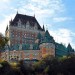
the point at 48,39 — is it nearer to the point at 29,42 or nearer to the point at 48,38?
the point at 48,38

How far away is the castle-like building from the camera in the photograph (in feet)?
309

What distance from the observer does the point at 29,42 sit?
105 metres

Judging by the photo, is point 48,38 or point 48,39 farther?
point 48,38

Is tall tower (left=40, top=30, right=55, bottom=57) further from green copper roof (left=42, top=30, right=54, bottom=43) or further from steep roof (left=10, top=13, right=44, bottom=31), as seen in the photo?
steep roof (left=10, top=13, right=44, bottom=31)

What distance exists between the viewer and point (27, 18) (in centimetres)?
10488

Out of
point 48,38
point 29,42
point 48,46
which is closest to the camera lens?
point 48,46

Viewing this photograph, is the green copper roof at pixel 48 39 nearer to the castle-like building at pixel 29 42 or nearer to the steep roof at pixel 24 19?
the castle-like building at pixel 29 42

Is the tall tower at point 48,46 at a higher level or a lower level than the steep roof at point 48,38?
lower

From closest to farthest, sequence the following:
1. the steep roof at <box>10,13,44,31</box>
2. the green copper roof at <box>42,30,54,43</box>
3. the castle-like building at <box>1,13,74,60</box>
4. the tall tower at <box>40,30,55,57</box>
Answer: the tall tower at <box>40,30,55,57</box>
the castle-like building at <box>1,13,74,60</box>
the green copper roof at <box>42,30,54,43</box>
the steep roof at <box>10,13,44,31</box>

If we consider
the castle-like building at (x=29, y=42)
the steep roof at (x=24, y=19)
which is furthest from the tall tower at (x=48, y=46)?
the steep roof at (x=24, y=19)

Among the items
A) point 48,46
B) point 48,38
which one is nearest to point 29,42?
point 48,38

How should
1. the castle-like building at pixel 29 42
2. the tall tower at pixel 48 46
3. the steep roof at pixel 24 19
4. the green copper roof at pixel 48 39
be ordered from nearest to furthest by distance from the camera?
the tall tower at pixel 48 46 → the castle-like building at pixel 29 42 → the green copper roof at pixel 48 39 → the steep roof at pixel 24 19

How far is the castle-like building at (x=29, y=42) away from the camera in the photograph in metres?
94.2

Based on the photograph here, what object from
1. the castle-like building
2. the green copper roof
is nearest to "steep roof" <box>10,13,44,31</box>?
the castle-like building
